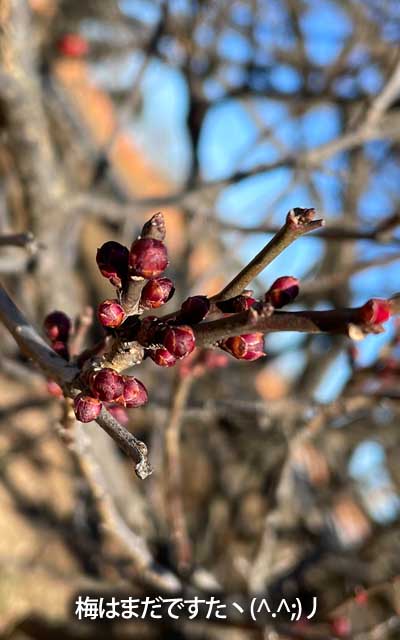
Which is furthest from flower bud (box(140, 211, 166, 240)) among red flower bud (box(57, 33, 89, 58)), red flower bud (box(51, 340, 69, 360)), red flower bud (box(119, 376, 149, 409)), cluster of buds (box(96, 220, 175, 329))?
red flower bud (box(57, 33, 89, 58))

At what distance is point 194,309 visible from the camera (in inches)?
32.2

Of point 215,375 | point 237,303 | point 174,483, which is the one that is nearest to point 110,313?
point 237,303

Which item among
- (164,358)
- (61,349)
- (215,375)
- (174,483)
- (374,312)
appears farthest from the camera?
(215,375)

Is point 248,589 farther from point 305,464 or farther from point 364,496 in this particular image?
point 364,496

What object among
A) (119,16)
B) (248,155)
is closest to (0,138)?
(248,155)

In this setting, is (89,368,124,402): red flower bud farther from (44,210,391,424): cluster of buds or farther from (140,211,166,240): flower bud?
(140,211,166,240): flower bud

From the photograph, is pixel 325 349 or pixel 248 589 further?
pixel 325 349

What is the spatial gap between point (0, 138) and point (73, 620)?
7.62 feet

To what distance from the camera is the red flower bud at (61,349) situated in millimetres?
1018

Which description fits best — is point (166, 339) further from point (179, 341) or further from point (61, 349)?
point (61, 349)

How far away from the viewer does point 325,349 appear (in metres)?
4.60

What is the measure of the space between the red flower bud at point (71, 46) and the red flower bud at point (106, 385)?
14.0 feet

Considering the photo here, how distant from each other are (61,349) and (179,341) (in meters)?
0.33

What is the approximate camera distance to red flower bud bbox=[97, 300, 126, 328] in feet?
2.69
